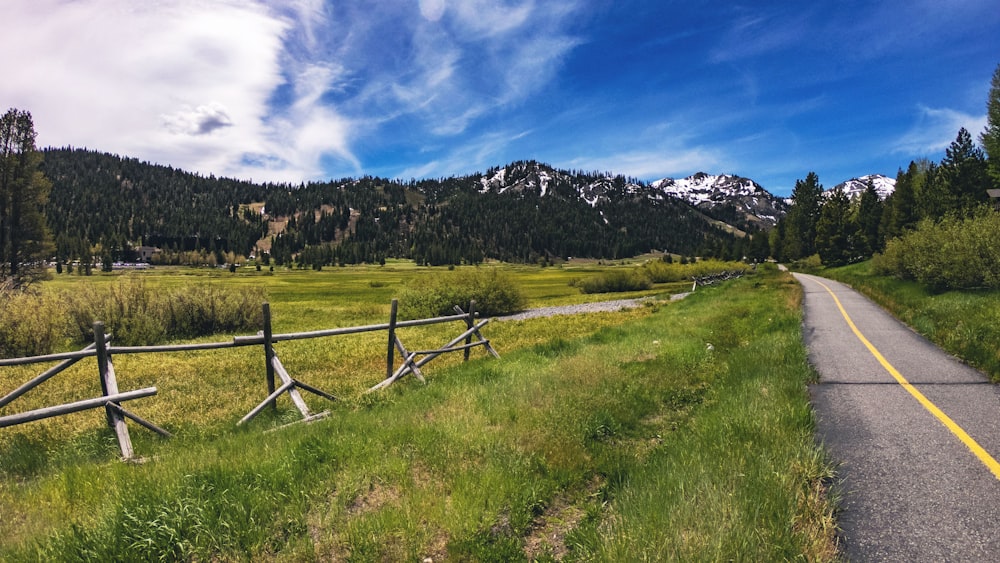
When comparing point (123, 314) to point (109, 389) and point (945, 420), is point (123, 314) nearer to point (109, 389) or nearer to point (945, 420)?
point (109, 389)

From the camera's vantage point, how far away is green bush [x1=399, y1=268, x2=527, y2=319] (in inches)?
1638

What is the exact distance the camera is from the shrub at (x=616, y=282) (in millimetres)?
77500

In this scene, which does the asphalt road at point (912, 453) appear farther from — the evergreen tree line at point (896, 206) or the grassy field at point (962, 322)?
the evergreen tree line at point (896, 206)

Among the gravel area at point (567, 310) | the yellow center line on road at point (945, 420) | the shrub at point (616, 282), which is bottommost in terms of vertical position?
the gravel area at point (567, 310)

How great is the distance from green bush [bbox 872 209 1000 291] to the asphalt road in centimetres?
1490

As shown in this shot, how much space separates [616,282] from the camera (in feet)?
262

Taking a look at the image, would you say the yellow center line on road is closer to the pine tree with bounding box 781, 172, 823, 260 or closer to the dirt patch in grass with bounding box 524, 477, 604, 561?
the dirt patch in grass with bounding box 524, 477, 604, 561

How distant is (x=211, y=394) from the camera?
1295cm

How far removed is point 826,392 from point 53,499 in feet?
40.5

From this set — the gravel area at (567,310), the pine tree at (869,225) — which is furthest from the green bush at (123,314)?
the pine tree at (869,225)

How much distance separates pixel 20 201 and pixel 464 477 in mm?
44592

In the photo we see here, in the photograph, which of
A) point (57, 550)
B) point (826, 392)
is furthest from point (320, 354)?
point (826, 392)

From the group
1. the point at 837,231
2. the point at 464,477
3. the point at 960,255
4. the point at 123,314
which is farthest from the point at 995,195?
the point at 123,314

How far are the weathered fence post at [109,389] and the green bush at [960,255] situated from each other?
31570 mm
